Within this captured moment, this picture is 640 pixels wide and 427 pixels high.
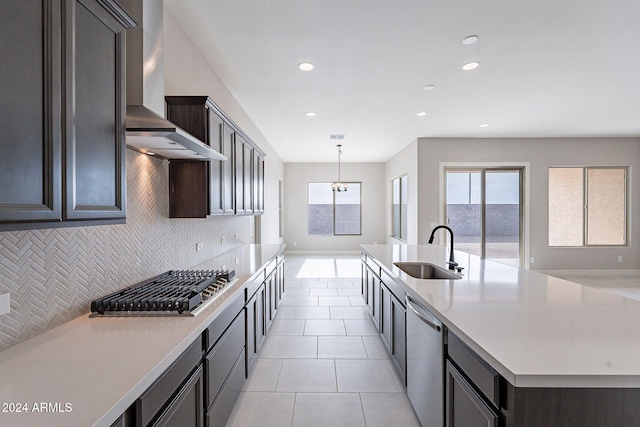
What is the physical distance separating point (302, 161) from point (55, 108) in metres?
9.02

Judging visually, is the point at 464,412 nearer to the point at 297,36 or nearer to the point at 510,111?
the point at 297,36

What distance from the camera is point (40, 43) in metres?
0.96

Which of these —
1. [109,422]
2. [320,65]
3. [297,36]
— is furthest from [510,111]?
[109,422]

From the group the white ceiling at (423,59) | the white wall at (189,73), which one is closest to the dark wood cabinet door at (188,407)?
the white wall at (189,73)

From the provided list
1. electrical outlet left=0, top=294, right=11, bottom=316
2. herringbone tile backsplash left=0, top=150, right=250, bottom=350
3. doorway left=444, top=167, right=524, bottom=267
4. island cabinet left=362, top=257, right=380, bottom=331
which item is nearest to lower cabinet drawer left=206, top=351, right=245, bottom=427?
herringbone tile backsplash left=0, top=150, right=250, bottom=350

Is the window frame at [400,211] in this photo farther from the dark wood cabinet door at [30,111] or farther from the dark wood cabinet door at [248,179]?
the dark wood cabinet door at [30,111]

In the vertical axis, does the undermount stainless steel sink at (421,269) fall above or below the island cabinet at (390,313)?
above

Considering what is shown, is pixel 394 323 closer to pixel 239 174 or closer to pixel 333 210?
pixel 239 174

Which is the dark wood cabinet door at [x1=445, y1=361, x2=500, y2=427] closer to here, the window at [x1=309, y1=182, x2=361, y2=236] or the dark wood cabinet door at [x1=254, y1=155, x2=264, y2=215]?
the dark wood cabinet door at [x1=254, y1=155, x2=264, y2=215]

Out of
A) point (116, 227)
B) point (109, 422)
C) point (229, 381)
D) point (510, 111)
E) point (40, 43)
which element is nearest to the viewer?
point (109, 422)

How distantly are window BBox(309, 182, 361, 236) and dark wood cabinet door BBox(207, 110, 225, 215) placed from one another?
7.35m

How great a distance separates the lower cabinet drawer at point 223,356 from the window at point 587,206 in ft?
24.0

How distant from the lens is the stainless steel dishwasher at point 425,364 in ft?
5.26

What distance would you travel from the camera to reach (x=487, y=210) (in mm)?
6793
